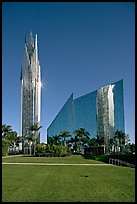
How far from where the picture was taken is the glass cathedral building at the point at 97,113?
6519 centimetres

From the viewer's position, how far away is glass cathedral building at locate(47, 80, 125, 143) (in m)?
65.2

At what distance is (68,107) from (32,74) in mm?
14338

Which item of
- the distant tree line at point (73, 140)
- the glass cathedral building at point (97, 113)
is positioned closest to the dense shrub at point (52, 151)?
the distant tree line at point (73, 140)

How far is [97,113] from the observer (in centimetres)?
7356

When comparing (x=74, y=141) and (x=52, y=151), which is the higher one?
(x=74, y=141)

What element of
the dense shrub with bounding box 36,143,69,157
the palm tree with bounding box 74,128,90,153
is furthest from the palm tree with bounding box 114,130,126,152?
the dense shrub with bounding box 36,143,69,157

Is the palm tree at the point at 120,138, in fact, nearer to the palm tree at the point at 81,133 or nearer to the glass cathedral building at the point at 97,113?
the glass cathedral building at the point at 97,113

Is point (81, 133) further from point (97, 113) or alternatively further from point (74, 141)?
point (97, 113)

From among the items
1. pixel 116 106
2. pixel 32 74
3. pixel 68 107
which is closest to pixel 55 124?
pixel 68 107

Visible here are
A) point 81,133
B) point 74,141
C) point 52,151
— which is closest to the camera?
point 52,151

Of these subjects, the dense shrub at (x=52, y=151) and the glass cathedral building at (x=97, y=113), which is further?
the glass cathedral building at (x=97, y=113)

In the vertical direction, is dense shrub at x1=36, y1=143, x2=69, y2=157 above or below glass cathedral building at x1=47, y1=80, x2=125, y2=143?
below

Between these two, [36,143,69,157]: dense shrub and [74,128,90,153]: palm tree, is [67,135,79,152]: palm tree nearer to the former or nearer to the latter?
[74,128,90,153]: palm tree

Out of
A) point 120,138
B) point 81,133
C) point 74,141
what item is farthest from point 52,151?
point 120,138
